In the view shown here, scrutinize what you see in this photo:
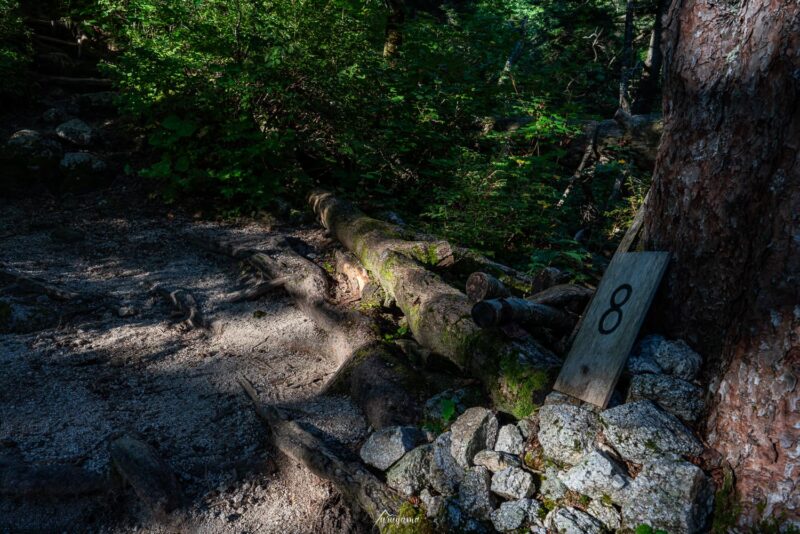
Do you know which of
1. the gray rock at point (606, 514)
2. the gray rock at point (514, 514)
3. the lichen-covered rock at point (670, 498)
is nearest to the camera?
the lichen-covered rock at point (670, 498)

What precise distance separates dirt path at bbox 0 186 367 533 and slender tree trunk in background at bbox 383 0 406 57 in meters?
5.55

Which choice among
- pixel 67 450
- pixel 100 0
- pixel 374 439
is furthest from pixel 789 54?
pixel 100 0

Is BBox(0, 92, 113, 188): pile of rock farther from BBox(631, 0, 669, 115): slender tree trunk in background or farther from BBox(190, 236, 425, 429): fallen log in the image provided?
BBox(631, 0, 669, 115): slender tree trunk in background

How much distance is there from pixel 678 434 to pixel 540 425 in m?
0.67

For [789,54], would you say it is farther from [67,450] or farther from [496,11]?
[496,11]

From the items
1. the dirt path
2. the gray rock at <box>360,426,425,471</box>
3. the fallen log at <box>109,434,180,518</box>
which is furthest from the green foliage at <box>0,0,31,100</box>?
the gray rock at <box>360,426,425,471</box>

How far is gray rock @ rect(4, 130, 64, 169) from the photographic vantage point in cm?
835

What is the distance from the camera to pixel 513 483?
8.29 ft

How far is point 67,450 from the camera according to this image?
3.13 meters

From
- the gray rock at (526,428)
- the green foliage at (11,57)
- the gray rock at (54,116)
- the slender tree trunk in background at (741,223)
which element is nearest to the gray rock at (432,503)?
the gray rock at (526,428)

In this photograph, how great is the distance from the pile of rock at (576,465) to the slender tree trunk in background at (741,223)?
8.2 inches

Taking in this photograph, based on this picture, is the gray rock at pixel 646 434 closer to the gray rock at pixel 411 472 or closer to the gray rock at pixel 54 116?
the gray rock at pixel 411 472

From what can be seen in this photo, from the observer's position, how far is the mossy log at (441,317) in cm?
313

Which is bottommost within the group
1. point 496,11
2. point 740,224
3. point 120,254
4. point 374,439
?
point 120,254
